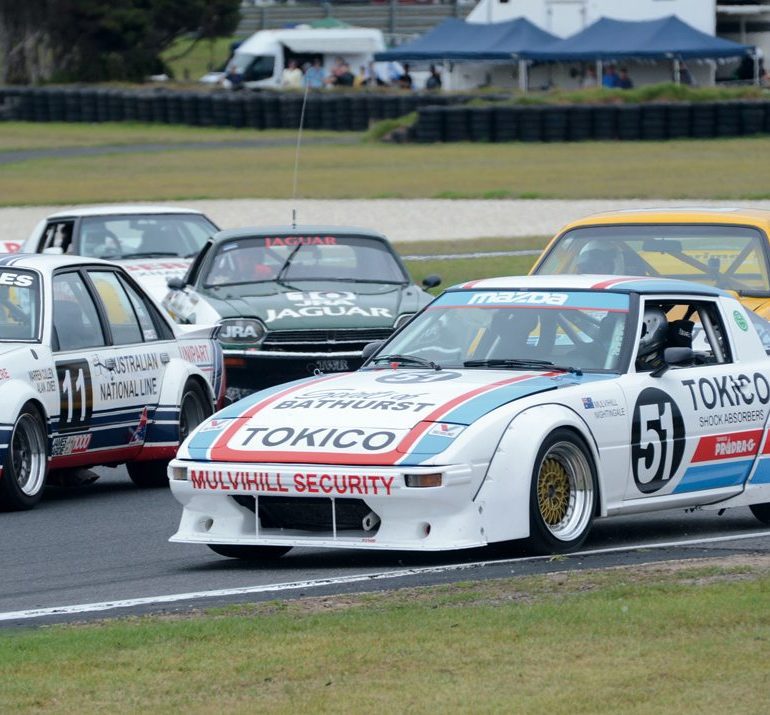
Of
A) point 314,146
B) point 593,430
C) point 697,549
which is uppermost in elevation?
point 593,430

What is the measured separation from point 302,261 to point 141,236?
412cm

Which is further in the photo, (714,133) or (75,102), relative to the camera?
(75,102)

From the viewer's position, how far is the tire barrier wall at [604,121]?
44.1m

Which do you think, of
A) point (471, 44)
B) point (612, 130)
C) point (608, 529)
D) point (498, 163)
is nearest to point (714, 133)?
point (612, 130)

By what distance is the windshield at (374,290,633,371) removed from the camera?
28.8 ft

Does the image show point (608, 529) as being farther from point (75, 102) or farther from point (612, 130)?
point (75, 102)

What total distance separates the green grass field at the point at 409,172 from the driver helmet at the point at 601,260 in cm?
2037

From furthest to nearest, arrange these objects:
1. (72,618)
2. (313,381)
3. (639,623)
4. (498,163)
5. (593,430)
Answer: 1. (498,163)
2. (313,381)
3. (593,430)
4. (72,618)
5. (639,623)

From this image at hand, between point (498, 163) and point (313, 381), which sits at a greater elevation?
point (313, 381)

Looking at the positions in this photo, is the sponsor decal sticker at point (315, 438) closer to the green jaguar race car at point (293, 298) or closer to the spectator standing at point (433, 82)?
the green jaguar race car at point (293, 298)

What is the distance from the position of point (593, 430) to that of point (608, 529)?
1184mm

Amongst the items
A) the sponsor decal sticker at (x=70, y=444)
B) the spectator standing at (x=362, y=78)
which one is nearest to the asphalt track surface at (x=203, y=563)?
the sponsor decal sticker at (x=70, y=444)

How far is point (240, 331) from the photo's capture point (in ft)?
45.8

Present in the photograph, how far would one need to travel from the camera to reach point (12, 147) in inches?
2020
